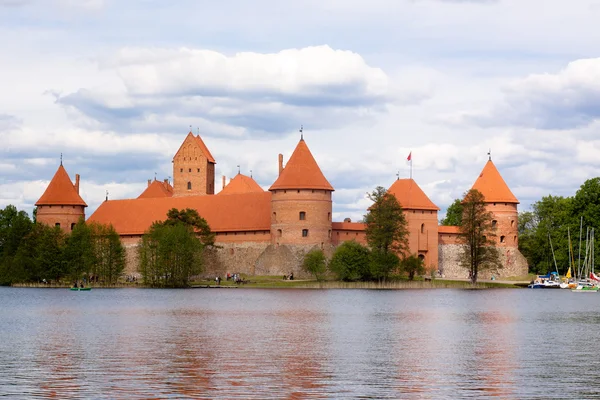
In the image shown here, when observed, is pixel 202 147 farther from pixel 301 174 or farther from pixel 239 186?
pixel 301 174

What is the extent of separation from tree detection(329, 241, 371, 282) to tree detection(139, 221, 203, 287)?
25.5ft

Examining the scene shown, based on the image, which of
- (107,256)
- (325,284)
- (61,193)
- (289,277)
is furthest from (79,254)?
(61,193)

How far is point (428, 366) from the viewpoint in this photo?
19953 millimetres

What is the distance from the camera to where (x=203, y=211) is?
74500mm

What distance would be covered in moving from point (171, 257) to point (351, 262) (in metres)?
9.89

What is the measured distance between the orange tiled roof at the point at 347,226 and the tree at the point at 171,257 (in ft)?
36.6

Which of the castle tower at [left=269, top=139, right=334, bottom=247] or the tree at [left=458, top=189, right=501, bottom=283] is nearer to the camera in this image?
the tree at [left=458, top=189, right=501, bottom=283]

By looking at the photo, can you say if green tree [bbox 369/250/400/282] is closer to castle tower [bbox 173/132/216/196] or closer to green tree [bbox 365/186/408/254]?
green tree [bbox 365/186/408/254]

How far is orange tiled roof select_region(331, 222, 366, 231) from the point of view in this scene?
68.6 m

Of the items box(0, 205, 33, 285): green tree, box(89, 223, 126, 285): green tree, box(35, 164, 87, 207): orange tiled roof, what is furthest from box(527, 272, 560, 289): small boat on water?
box(35, 164, 87, 207): orange tiled roof

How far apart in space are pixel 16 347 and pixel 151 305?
17245 millimetres

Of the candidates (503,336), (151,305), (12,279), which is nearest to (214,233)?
(12,279)

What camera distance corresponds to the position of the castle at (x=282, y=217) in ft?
214

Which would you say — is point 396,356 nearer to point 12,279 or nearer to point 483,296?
point 483,296
